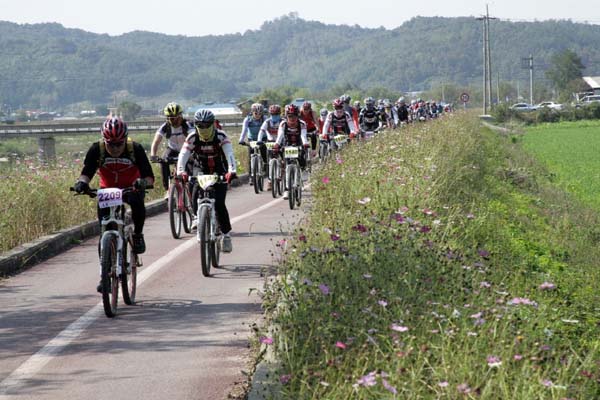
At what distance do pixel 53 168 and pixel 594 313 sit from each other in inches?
518

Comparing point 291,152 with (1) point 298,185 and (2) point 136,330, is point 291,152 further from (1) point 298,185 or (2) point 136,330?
(2) point 136,330

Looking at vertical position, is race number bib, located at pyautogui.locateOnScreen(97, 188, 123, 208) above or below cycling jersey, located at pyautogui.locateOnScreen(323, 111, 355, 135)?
below

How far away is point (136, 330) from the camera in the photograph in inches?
351

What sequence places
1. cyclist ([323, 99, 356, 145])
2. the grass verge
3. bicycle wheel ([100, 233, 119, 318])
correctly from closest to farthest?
the grass verge
bicycle wheel ([100, 233, 119, 318])
cyclist ([323, 99, 356, 145])

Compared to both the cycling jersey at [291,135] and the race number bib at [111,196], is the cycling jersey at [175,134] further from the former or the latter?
the race number bib at [111,196]

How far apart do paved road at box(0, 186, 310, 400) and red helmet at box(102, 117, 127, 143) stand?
5.12 feet

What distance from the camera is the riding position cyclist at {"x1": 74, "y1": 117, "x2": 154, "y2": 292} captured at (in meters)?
9.48

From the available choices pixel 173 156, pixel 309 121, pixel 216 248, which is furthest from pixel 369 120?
pixel 216 248

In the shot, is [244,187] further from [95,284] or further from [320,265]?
[320,265]

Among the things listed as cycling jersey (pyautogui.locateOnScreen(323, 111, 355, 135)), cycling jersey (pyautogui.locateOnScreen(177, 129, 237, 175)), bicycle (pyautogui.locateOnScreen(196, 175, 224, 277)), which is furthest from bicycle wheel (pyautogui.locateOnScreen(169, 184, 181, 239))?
cycling jersey (pyautogui.locateOnScreen(323, 111, 355, 135))

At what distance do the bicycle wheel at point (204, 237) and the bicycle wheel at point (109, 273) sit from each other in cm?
190

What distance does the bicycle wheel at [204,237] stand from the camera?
11.3 metres

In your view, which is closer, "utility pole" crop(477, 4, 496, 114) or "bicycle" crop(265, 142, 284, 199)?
"bicycle" crop(265, 142, 284, 199)

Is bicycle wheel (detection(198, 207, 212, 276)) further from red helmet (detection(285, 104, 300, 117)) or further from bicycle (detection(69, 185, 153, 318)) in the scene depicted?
red helmet (detection(285, 104, 300, 117))
